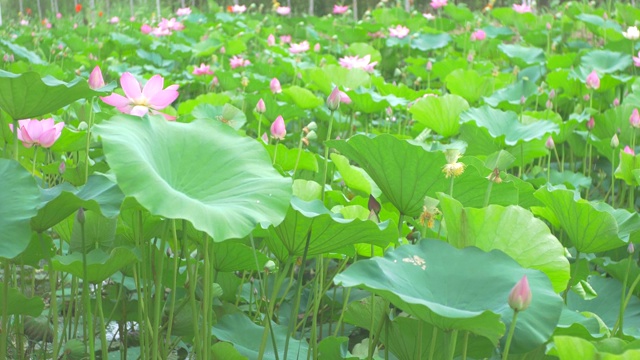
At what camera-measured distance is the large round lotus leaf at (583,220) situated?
118 centimetres

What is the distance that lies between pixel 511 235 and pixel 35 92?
665mm

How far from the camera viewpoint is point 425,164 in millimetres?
1156

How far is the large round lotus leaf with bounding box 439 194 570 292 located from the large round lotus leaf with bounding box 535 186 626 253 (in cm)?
17

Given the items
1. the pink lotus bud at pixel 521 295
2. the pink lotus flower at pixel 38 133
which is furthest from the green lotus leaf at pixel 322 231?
the pink lotus flower at pixel 38 133

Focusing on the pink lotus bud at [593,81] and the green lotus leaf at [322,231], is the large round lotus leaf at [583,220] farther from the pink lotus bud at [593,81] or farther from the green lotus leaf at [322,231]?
the pink lotus bud at [593,81]

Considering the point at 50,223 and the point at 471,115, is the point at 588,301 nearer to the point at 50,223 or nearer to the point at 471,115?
the point at 471,115

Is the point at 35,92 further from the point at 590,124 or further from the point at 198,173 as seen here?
the point at 590,124

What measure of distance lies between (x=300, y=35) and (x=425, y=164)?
4495 millimetres

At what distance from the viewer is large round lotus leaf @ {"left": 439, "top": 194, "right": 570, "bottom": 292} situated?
1.01 m

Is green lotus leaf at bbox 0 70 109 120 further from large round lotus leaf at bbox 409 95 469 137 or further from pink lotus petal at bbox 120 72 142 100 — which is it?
large round lotus leaf at bbox 409 95 469 137

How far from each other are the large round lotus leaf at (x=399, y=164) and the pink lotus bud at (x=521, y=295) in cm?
38

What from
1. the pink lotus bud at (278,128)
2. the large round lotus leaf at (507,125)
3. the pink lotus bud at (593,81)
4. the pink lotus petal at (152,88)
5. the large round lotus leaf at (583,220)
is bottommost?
the pink lotus bud at (593,81)

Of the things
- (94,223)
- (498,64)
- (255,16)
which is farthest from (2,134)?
(255,16)

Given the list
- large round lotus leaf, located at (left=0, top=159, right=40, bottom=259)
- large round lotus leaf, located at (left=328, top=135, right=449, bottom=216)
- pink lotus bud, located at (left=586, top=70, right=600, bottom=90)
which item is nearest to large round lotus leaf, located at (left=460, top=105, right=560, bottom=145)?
pink lotus bud, located at (left=586, top=70, right=600, bottom=90)
